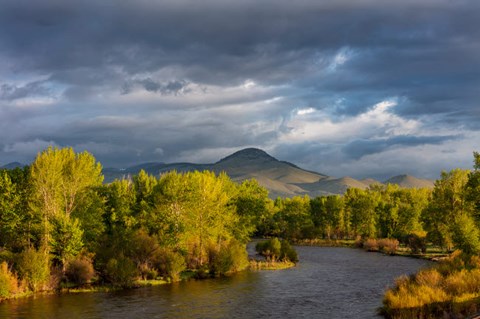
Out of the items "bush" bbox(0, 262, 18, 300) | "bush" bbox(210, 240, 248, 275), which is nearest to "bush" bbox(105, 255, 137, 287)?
"bush" bbox(0, 262, 18, 300)

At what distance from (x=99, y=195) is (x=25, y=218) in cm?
1651

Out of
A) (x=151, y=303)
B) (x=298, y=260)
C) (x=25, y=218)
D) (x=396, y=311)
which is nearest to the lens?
(x=396, y=311)

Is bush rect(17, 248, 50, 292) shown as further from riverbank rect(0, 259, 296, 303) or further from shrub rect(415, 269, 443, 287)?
shrub rect(415, 269, 443, 287)

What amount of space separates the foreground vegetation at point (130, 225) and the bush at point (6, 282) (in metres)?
0.13

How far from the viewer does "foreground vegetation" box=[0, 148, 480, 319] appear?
7506cm

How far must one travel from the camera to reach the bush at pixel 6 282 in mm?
63500

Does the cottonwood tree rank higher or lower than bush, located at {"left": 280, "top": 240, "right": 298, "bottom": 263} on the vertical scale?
higher

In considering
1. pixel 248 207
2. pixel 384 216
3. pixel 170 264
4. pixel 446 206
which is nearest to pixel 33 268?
pixel 170 264

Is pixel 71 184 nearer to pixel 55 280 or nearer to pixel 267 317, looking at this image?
pixel 55 280

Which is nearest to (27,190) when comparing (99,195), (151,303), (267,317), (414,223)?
(99,195)

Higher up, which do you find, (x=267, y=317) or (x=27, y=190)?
(x=27, y=190)

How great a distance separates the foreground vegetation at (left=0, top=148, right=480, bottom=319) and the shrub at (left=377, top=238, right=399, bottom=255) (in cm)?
981

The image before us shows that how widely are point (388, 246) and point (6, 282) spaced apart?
348 feet

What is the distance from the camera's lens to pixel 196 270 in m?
90.7
